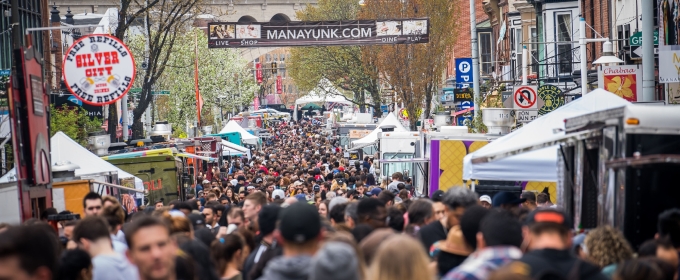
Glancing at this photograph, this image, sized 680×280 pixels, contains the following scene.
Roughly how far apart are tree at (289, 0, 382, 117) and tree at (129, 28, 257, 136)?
460cm

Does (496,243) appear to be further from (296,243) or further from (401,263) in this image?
(401,263)

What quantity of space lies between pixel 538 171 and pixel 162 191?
1242cm

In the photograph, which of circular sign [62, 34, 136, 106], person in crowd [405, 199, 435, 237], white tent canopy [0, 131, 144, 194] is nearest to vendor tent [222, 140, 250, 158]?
white tent canopy [0, 131, 144, 194]

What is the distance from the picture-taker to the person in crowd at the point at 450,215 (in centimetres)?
930

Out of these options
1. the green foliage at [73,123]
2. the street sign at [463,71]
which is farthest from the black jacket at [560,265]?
the street sign at [463,71]

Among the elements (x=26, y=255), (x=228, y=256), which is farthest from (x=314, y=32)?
(x=26, y=255)

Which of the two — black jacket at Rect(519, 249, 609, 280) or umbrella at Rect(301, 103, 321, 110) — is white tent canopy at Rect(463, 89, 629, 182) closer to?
black jacket at Rect(519, 249, 609, 280)

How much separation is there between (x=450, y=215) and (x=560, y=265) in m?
3.22

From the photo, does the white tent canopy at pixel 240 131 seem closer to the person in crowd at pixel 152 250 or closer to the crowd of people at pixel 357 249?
the crowd of people at pixel 357 249

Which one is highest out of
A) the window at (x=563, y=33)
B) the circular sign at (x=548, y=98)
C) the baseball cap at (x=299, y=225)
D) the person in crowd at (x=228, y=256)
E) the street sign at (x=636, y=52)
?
the window at (x=563, y=33)

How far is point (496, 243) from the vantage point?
21.9ft

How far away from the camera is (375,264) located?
5.32m

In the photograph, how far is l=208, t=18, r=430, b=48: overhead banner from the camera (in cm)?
3506

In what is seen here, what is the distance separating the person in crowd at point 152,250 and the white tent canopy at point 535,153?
7972mm
